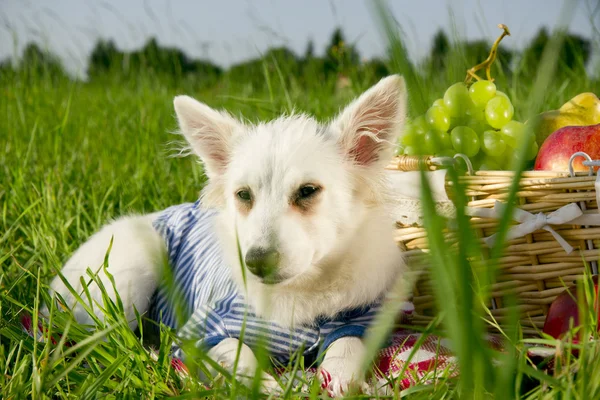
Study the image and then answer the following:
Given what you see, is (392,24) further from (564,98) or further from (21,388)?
(564,98)

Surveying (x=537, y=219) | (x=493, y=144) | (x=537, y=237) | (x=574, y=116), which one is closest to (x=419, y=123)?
(x=537, y=219)

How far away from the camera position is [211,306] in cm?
194

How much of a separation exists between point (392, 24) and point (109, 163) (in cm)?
335

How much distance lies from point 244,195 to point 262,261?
35 centimetres

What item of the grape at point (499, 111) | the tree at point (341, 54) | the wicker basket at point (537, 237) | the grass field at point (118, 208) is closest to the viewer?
the grass field at point (118, 208)

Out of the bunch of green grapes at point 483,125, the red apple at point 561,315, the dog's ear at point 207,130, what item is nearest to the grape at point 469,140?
the bunch of green grapes at point 483,125

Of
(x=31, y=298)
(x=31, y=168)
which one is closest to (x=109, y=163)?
(x=31, y=168)

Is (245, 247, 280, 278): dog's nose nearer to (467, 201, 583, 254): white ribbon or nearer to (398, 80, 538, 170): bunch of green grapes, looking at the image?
(467, 201, 583, 254): white ribbon

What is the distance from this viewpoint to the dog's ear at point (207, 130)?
2020mm

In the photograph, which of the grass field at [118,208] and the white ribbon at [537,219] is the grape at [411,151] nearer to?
the grass field at [118,208]

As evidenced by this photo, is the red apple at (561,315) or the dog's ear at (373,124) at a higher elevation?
the dog's ear at (373,124)

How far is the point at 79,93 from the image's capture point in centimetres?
639

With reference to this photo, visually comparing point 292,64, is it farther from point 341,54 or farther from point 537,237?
point 537,237

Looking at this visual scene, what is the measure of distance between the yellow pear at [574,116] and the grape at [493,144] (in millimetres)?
243
